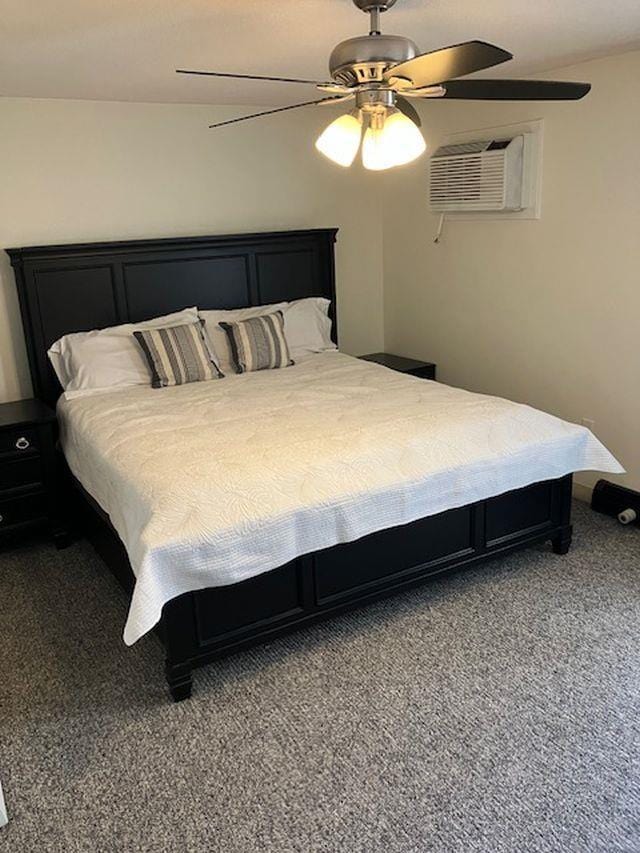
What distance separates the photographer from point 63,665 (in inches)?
107

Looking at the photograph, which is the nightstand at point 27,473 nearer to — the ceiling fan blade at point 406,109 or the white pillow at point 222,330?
the white pillow at point 222,330

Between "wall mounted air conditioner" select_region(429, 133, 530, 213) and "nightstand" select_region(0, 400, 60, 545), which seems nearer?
"nightstand" select_region(0, 400, 60, 545)

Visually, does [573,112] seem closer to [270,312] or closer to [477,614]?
[270,312]

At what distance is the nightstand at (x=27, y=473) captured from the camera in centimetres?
352

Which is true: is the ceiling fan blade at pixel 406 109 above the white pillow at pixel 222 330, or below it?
above

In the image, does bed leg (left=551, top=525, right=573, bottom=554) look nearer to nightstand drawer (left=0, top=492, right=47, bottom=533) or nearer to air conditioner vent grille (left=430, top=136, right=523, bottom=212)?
air conditioner vent grille (left=430, top=136, right=523, bottom=212)

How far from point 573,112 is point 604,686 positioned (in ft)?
9.12

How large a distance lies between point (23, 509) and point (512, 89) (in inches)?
114

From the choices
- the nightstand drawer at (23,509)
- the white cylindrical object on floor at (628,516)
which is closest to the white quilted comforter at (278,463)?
the nightstand drawer at (23,509)

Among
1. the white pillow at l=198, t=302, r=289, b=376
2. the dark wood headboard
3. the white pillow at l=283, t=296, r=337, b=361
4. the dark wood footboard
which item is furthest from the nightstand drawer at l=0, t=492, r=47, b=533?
the white pillow at l=283, t=296, r=337, b=361

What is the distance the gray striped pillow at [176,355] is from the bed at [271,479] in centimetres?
9

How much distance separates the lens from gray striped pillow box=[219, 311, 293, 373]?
4.18m

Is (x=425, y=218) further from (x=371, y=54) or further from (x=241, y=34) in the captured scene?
(x=371, y=54)

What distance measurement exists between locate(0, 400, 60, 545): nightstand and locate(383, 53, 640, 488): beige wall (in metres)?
2.60
